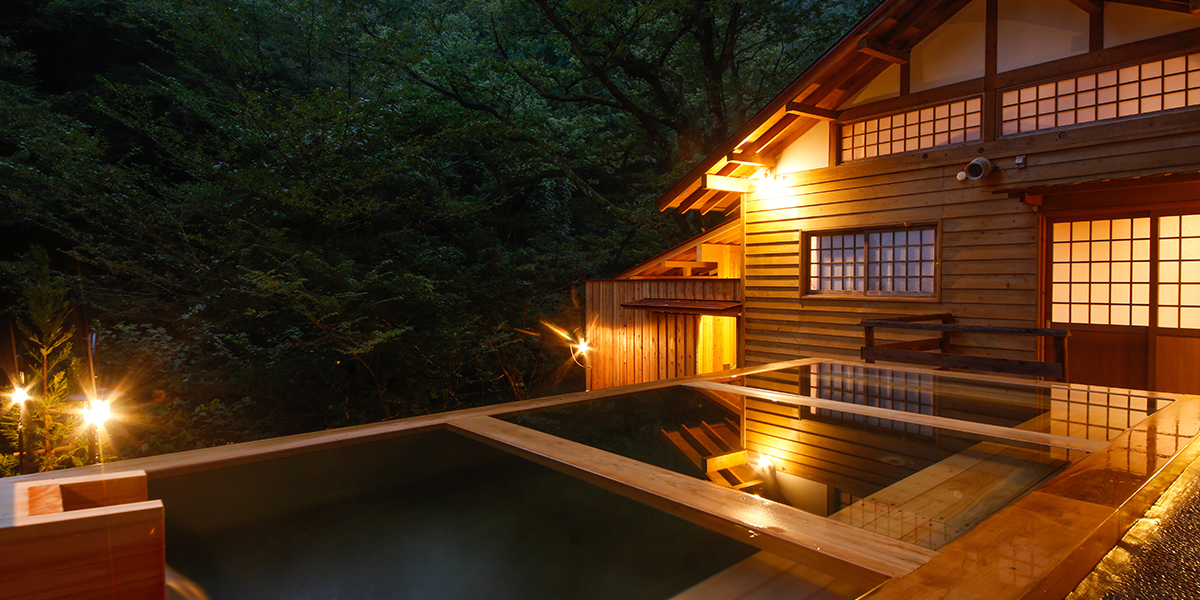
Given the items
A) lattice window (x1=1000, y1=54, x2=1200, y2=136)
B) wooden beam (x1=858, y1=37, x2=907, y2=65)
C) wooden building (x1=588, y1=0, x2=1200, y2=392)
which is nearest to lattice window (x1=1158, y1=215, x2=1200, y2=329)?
wooden building (x1=588, y1=0, x2=1200, y2=392)

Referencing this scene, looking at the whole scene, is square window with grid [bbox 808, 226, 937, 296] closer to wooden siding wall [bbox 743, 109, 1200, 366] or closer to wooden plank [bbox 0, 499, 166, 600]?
wooden siding wall [bbox 743, 109, 1200, 366]

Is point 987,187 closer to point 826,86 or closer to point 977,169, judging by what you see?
point 977,169

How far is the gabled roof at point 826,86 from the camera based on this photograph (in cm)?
620

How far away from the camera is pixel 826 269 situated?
7.52 metres

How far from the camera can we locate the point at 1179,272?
5.31m

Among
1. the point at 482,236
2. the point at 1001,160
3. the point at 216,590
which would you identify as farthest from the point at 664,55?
the point at 216,590

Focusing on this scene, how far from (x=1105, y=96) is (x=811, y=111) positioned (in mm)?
2711

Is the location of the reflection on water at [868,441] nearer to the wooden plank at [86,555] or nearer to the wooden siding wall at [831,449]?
the wooden siding wall at [831,449]

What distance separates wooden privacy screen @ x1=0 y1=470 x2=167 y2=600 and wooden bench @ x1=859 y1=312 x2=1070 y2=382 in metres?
5.10

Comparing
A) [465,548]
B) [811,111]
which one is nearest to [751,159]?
[811,111]

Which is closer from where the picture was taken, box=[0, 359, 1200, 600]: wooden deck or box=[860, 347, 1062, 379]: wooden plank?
box=[0, 359, 1200, 600]: wooden deck

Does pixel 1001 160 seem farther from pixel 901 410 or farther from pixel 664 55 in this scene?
pixel 664 55

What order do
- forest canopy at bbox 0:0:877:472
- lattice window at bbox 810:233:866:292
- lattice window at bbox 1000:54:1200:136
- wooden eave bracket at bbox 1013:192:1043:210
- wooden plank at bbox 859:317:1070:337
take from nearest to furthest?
wooden plank at bbox 859:317:1070:337
lattice window at bbox 1000:54:1200:136
wooden eave bracket at bbox 1013:192:1043:210
lattice window at bbox 810:233:866:292
forest canopy at bbox 0:0:877:472

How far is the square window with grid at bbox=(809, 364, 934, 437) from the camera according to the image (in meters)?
2.91
